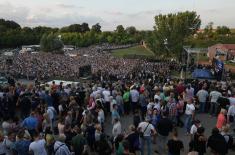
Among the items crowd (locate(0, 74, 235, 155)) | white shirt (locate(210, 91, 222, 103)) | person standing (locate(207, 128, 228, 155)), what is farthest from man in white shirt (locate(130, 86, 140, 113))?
person standing (locate(207, 128, 228, 155))

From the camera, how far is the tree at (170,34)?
67812mm

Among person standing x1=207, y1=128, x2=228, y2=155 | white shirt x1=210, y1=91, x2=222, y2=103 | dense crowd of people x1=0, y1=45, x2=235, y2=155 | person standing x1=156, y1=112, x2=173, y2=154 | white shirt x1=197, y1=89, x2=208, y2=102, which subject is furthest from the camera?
white shirt x1=197, y1=89, x2=208, y2=102

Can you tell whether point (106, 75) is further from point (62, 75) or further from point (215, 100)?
point (215, 100)

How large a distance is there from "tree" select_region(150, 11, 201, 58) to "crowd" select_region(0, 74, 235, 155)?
49.9 m

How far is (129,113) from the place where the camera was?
17000 millimetres

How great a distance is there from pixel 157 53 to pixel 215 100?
184 feet

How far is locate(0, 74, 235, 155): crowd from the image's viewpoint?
970 centimetres

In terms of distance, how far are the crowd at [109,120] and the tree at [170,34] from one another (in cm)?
4990

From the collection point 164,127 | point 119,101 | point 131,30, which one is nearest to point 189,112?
point 164,127

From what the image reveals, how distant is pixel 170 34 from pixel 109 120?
5487 centimetres

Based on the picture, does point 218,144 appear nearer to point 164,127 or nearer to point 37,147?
point 164,127

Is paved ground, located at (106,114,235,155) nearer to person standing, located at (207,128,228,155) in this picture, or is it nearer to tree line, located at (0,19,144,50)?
person standing, located at (207,128,228,155)

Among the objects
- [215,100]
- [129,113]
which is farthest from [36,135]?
[215,100]

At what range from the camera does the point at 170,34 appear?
69.4 meters
